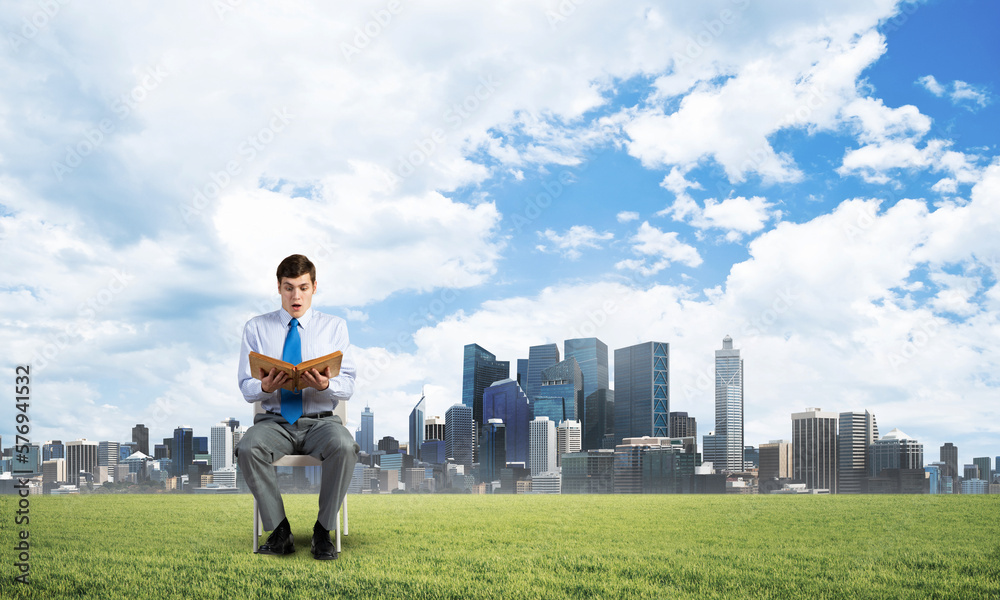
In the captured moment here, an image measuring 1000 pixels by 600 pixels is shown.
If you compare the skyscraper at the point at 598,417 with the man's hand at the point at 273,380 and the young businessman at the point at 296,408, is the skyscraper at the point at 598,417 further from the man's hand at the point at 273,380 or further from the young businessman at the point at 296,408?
the man's hand at the point at 273,380

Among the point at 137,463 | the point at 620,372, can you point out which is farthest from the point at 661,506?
the point at 620,372

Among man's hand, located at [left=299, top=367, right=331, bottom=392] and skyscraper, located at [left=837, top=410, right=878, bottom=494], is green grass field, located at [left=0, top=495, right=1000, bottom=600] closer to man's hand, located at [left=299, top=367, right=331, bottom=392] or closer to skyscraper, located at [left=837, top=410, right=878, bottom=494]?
man's hand, located at [left=299, top=367, right=331, bottom=392]

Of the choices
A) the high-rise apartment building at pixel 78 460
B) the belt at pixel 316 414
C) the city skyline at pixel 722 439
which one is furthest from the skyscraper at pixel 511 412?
the belt at pixel 316 414

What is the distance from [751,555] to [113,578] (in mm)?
4597

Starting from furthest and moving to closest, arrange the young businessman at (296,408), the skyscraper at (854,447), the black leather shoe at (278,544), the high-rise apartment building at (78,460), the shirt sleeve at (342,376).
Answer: the skyscraper at (854,447) → the high-rise apartment building at (78,460) → the shirt sleeve at (342,376) → the black leather shoe at (278,544) → the young businessman at (296,408)

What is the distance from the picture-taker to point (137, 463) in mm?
44625

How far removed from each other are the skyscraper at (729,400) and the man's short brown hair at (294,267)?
11162 centimetres

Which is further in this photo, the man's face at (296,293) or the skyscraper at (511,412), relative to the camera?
the skyscraper at (511,412)

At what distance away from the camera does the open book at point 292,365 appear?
5023mm

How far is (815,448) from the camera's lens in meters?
70.8

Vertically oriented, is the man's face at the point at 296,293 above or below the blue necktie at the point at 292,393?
above

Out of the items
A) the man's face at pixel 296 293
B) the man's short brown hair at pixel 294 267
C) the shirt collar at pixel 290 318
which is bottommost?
the shirt collar at pixel 290 318

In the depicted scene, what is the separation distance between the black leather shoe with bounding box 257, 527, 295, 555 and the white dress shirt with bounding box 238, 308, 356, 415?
0.96m

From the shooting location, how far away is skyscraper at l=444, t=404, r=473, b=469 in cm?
9602
